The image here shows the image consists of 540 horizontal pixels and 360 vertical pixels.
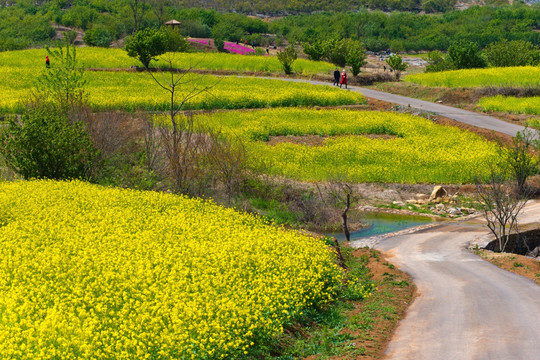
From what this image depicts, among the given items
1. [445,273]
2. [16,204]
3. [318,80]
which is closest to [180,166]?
[16,204]

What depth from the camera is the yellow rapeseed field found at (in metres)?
11.5

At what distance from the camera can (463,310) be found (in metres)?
16.6

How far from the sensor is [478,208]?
32781mm

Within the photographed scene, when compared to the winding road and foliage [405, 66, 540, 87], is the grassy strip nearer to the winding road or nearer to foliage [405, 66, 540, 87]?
the winding road

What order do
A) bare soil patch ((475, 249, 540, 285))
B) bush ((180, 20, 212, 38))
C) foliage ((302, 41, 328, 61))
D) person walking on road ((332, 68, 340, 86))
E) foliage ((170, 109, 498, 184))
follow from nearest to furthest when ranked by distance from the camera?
bare soil patch ((475, 249, 540, 285)) → foliage ((170, 109, 498, 184)) → person walking on road ((332, 68, 340, 86)) → foliage ((302, 41, 328, 61)) → bush ((180, 20, 212, 38))

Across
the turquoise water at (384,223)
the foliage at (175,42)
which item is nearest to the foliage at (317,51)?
the foliage at (175,42)

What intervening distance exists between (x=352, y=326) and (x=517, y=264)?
8122 millimetres

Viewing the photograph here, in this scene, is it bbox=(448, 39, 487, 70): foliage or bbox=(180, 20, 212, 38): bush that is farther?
bbox=(180, 20, 212, 38): bush

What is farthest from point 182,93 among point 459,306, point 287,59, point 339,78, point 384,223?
point 459,306

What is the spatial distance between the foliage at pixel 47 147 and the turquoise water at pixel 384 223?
433 inches

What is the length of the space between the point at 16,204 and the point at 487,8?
551 ft

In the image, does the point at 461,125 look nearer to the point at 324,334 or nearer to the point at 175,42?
the point at 324,334

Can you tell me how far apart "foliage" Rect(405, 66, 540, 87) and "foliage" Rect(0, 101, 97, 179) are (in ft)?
122

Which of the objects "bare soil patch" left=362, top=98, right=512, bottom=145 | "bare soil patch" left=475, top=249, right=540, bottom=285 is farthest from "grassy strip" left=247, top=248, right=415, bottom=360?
"bare soil patch" left=362, top=98, right=512, bottom=145
